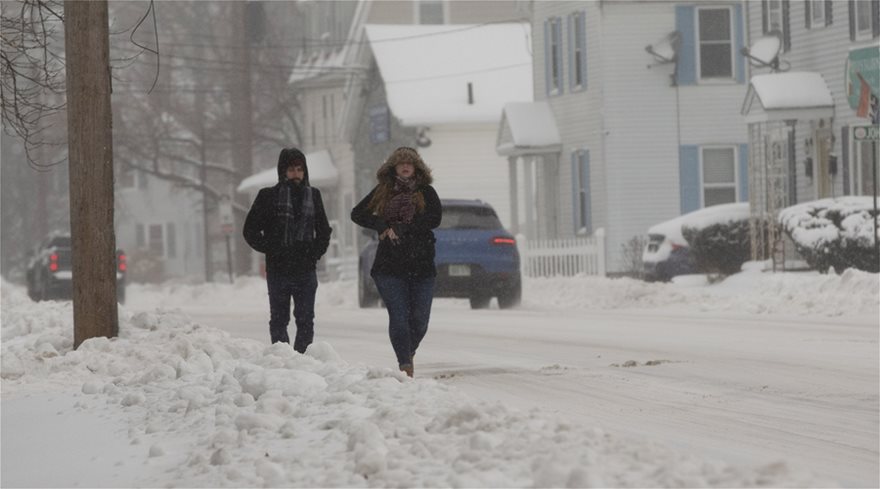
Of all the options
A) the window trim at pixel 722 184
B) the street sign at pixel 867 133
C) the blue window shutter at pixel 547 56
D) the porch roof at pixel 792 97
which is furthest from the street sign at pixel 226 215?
the street sign at pixel 867 133

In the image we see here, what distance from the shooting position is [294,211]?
14500 mm

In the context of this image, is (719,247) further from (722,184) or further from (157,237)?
(157,237)

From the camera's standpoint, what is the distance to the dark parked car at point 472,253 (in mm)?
29266

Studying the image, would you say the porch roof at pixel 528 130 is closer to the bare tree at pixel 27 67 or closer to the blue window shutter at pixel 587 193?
the blue window shutter at pixel 587 193

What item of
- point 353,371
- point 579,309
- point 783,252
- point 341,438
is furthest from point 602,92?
point 341,438

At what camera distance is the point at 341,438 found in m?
9.54

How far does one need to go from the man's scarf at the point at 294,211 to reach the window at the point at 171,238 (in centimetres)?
8283

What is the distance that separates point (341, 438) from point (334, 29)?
60670mm

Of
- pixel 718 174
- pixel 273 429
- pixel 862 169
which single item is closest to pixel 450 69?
pixel 718 174

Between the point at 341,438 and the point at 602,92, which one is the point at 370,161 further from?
the point at 341,438

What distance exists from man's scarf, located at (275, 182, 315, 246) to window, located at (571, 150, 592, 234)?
105 ft

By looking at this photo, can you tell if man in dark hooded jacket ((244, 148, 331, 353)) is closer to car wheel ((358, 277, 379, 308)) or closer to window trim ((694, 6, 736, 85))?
car wheel ((358, 277, 379, 308))

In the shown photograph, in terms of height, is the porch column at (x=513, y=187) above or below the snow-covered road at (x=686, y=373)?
above

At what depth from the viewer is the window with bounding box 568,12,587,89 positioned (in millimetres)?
46219
